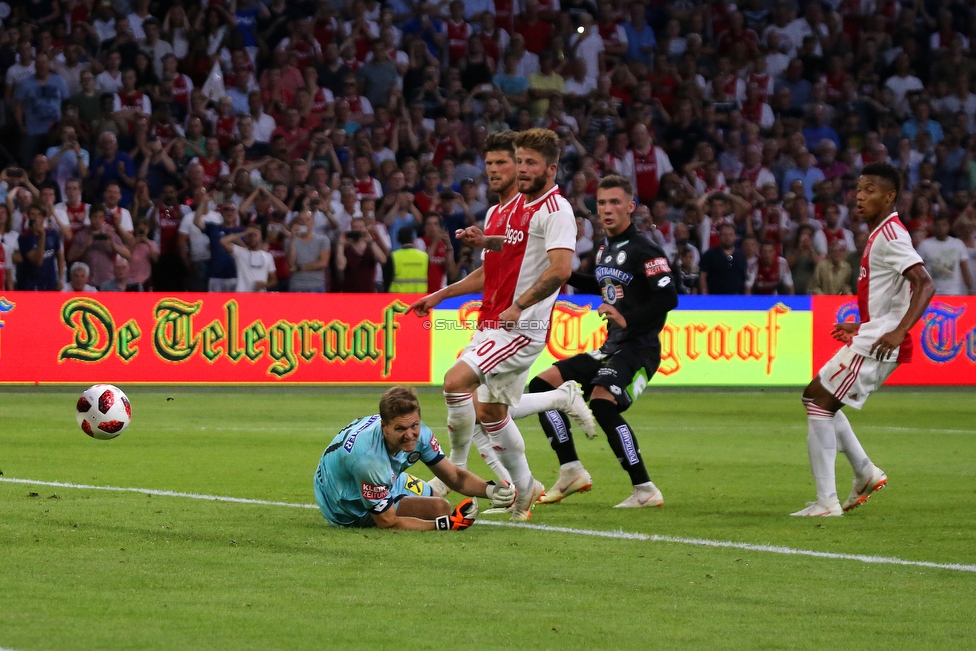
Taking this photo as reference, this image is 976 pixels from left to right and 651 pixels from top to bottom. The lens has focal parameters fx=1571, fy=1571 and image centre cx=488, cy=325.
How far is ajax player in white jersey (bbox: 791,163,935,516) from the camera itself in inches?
358

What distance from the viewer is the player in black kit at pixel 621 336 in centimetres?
955

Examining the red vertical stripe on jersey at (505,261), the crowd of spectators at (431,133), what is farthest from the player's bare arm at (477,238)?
the crowd of spectators at (431,133)

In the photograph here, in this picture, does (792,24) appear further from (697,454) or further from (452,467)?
(452,467)

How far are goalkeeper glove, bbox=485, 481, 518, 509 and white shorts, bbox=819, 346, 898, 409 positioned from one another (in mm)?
2105

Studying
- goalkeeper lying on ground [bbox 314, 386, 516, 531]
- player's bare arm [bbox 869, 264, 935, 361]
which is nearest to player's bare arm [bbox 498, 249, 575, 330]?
goalkeeper lying on ground [bbox 314, 386, 516, 531]

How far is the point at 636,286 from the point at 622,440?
1017 mm

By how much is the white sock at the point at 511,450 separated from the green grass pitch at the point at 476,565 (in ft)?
0.93

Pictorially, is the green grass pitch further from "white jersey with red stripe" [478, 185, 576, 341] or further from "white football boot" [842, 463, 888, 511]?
"white jersey with red stripe" [478, 185, 576, 341]

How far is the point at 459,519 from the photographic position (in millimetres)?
8156

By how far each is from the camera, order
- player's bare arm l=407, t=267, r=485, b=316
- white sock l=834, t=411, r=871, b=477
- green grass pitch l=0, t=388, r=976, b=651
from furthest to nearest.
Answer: white sock l=834, t=411, r=871, b=477
player's bare arm l=407, t=267, r=485, b=316
green grass pitch l=0, t=388, r=976, b=651

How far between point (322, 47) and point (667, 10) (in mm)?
7037

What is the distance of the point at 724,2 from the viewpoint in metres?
29.0

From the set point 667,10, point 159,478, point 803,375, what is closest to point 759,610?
point 159,478

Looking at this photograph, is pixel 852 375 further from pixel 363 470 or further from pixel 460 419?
pixel 363 470
